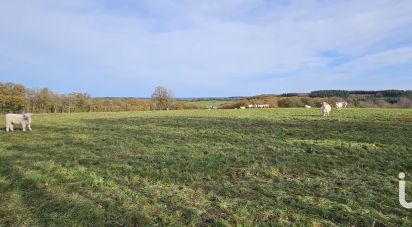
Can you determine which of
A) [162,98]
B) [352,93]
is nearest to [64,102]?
[162,98]

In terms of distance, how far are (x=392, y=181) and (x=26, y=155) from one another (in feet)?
40.0

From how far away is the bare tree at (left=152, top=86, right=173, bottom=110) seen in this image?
3949 inches

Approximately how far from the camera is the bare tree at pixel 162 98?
10031 cm

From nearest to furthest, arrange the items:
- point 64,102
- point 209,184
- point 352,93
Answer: point 209,184, point 64,102, point 352,93

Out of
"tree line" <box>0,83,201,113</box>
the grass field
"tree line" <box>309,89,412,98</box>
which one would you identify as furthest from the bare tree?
the grass field

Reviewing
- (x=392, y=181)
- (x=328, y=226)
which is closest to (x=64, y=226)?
(x=328, y=226)

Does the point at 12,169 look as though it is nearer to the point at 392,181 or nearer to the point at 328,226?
the point at 328,226

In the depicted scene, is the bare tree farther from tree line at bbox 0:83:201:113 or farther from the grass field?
the grass field

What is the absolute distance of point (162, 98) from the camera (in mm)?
101250

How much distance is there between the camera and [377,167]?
29.8ft

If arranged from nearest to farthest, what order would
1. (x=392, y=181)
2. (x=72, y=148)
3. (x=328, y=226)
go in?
(x=328, y=226) < (x=392, y=181) < (x=72, y=148)

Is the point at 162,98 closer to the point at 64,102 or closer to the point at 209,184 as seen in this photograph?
the point at 64,102

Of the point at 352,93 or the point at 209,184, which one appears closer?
the point at 209,184

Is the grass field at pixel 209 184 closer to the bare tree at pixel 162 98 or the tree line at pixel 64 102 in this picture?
the tree line at pixel 64 102
